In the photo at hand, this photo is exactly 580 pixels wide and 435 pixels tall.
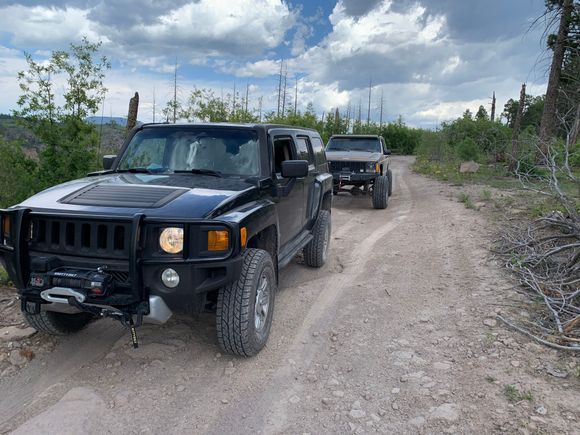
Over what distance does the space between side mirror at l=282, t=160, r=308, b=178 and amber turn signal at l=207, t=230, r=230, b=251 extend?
121 cm

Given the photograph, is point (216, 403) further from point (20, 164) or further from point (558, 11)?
point (558, 11)

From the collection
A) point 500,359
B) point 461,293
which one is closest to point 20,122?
point 461,293

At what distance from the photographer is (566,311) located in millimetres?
4094

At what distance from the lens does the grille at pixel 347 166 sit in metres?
10.8

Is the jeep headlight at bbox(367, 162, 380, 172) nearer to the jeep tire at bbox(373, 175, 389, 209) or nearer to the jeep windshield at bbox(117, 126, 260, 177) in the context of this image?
the jeep tire at bbox(373, 175, 389, 209)

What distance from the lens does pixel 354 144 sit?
12.3m

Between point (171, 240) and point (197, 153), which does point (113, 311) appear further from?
point (197, 153)

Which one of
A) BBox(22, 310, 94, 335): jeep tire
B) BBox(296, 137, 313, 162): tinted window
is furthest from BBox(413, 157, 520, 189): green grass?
BBox(22, 310, 94, 335): jeep tire

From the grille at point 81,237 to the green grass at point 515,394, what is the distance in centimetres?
262

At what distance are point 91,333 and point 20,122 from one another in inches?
252

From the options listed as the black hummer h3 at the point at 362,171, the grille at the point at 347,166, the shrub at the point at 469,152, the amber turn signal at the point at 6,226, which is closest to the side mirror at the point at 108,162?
the amber turn signal at the point at 6,226

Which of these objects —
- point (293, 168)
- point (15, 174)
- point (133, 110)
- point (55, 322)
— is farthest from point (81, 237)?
point (133, 110)

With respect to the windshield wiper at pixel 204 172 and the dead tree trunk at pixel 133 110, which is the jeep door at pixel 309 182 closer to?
the windshield wiper at pixel 204 172

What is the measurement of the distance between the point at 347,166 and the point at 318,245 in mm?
5506
